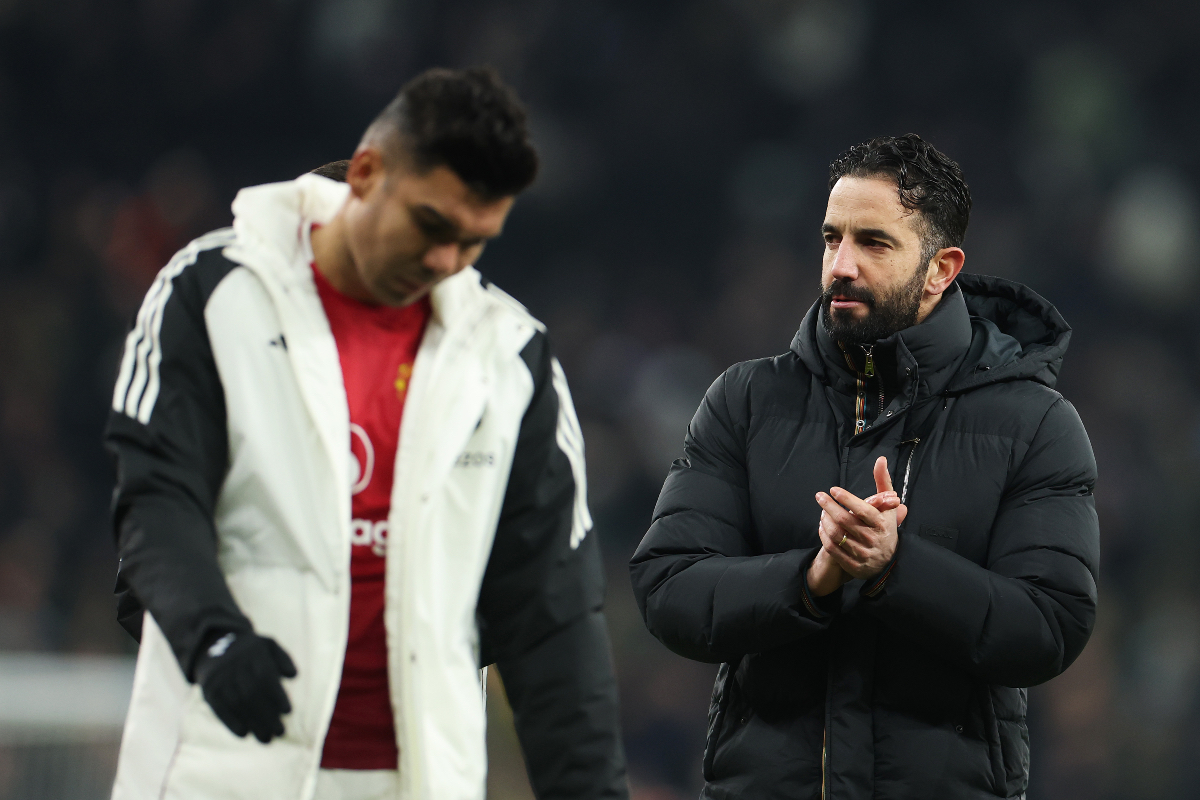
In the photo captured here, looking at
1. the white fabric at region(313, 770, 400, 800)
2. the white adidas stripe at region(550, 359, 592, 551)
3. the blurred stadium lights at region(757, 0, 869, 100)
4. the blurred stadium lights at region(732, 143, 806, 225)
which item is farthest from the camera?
the blurred stadium lights at region(757, 0, 869, 100)

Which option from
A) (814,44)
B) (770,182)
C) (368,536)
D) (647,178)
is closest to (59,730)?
(368,536)

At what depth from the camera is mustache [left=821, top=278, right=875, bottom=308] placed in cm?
301

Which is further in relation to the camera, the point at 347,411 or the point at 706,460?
the point at 706,460

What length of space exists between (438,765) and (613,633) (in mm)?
5614

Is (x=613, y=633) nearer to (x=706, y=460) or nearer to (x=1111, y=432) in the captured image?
(x=1111, y=432)

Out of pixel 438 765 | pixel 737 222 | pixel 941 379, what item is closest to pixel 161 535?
pixel 438 765

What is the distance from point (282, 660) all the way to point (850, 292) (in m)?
1.56

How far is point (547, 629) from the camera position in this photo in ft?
7.35

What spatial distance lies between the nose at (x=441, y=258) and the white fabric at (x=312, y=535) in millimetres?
140

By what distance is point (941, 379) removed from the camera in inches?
118

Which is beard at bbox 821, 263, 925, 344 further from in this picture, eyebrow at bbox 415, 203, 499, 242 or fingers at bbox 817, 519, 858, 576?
eyebrow at bbox 415, 203, 499, 242

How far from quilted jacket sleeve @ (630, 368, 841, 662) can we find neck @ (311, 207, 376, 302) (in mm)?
1015

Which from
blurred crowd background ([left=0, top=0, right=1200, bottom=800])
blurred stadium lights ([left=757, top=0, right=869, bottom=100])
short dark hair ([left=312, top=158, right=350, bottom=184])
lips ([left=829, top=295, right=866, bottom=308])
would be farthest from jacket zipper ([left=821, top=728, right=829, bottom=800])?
blurred stadium lights ([left=757, top=0, right=869, bottom=100])

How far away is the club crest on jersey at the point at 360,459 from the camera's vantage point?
7.05ft
